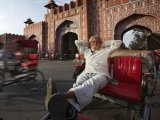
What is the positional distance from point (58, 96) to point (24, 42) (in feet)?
13.6

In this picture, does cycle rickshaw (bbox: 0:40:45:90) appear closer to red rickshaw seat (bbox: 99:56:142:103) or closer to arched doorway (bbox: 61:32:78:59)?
red rickshaw seat (bbox: 99:56:142:103)

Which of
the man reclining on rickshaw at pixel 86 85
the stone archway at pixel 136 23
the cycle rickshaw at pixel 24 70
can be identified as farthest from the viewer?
the stone archway at pixel 136 23

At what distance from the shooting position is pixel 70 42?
3191 centimetres

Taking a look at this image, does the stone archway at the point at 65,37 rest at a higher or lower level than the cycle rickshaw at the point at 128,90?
higher

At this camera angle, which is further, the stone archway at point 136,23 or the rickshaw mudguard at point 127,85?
the stone archway at point 136,23

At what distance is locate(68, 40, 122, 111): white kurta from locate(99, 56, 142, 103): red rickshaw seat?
16cm

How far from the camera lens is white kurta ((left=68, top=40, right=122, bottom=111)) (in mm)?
2611

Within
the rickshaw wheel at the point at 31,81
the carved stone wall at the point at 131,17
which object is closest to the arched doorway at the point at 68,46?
the carved stone wall at the point at 131,17

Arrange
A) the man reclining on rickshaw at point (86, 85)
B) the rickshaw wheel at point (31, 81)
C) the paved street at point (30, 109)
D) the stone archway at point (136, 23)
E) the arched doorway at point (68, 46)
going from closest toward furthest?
the man reclining on rickshaw at point (86, 85), the paved street at point (30, 109), the rickshaw wheel at point (31, 81), the stone archway at point (136, 23), the arched doorway at point (68, 46)

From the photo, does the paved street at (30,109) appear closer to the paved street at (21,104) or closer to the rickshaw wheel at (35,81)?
the paved street at (21,104)

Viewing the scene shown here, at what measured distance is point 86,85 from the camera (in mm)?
2746

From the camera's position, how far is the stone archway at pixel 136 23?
806 inches

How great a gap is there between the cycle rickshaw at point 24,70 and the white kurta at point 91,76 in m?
2.35

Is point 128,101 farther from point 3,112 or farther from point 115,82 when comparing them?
point 3,112
